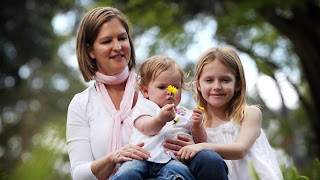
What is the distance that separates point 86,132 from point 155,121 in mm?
777

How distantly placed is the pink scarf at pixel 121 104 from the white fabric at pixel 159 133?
289 mm

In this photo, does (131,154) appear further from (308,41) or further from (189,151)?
(308,41)

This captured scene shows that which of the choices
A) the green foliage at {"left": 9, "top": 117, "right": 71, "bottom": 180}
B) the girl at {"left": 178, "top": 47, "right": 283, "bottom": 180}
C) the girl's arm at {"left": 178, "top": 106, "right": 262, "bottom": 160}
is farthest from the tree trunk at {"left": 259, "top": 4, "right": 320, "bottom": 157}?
the green foliage at {"left": 9, "top": 117, "right": 71, "bottom": 180}

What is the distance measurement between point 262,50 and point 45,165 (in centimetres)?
1206

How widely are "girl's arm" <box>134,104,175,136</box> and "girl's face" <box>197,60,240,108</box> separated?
47cm

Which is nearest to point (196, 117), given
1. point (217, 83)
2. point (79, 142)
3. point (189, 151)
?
point (189, 151)

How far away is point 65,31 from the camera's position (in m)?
20.6

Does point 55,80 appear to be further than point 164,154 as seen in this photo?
Yes

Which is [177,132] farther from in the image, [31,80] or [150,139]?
[31,80]

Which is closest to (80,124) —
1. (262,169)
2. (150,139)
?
(150,139)

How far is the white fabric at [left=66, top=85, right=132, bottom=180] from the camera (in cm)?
289

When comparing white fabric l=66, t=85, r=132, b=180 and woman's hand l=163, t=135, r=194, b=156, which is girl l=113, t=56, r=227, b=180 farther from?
white fabric l=66, t=85, r=132, b=180

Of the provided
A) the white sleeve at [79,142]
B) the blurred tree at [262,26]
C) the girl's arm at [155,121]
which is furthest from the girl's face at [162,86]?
the blurred tree at [262,26]

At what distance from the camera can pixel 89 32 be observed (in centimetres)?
314
